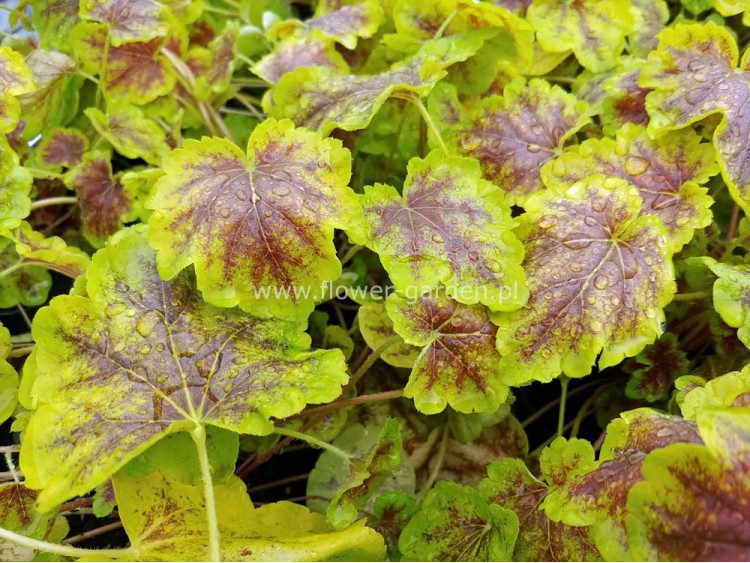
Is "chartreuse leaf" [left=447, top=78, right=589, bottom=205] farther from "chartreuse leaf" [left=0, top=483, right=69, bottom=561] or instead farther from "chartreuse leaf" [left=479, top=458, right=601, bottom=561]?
"chartreuse leaf" [left=0, top=483, right=69, bottom=561]

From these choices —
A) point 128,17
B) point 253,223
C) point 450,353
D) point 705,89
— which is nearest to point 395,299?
point 450,353

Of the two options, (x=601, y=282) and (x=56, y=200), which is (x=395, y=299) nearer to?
(x=601, y=282)

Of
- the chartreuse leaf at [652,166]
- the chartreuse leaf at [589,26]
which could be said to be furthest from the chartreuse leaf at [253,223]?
the chartreuse leaf at [589,26]

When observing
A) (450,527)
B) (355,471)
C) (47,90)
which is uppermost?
(47,90)

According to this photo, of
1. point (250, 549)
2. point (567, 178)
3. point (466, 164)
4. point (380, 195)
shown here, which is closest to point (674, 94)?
point (567, 178)

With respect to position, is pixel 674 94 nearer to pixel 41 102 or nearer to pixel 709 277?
pixel 709 277

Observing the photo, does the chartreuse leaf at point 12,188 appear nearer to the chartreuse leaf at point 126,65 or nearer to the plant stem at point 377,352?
the chartreuse leaf at point 126,65
